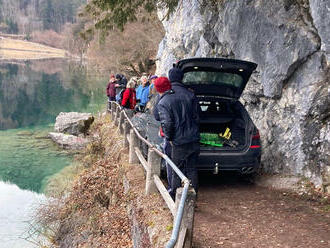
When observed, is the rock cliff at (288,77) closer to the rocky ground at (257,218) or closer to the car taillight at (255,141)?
the rocky ground at (257,218)

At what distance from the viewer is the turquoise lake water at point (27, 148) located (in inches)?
460

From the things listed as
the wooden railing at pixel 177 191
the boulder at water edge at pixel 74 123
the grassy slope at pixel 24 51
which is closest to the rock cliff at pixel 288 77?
the wooden railing at pixel 177 191

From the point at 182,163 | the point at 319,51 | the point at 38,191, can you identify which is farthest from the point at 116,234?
the point at 38,191

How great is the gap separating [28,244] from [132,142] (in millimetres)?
4234

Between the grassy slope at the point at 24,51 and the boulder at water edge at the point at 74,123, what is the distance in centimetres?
10024

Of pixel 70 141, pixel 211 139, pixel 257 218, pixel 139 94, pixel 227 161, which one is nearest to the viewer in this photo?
pixel 257 218

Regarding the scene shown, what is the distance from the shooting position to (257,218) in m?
5.54

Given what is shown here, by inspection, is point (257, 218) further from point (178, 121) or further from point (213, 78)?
point (213, 78)

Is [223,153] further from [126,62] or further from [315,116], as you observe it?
[126,62]

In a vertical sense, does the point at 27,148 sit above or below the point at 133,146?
below

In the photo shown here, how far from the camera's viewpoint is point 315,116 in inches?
261

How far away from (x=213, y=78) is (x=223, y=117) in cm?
92

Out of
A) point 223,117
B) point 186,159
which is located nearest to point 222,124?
point 223,117

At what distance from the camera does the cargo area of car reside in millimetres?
7051
